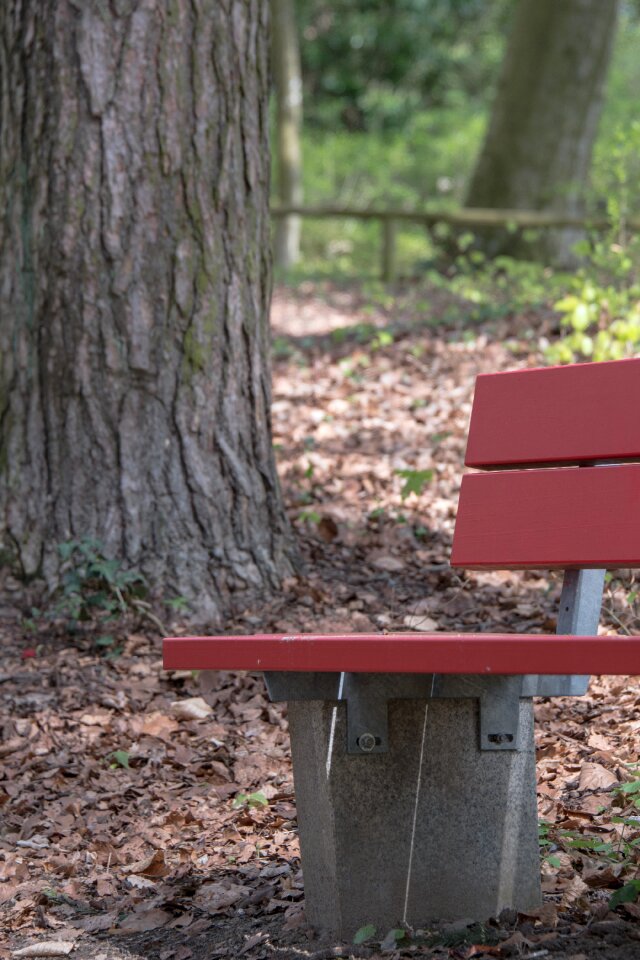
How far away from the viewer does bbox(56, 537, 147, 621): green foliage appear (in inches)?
160

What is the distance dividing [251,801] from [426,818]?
3.39 feet

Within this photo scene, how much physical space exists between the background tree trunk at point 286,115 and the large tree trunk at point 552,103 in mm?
6339

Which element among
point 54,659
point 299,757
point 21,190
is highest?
Result: point 21,190

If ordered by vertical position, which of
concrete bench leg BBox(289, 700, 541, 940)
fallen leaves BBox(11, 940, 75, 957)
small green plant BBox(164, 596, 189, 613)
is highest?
concrete bench leg BBox(289, 700, 541, 940)

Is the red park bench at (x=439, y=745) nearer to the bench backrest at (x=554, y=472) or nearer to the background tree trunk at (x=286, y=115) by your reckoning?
the bench backrest at (x=554, y=472)

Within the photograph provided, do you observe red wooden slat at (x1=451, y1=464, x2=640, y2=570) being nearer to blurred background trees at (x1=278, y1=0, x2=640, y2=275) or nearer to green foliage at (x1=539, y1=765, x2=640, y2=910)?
green foliage at (x1=539, y1=765, x2=640, y2=910)

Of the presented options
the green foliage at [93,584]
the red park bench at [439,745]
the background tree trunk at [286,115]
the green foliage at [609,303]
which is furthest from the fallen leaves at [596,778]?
the background tree trunk at [286,115]

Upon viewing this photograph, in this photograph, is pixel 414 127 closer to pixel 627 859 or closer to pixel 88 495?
A: pixel 88 495

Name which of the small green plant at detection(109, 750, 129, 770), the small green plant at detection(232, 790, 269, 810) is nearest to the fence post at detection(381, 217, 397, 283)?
the small green plant at detection(109, 750, 129, 770)

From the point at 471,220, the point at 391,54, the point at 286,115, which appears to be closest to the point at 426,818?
the point at 471,220

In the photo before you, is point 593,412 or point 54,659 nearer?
point 593,412

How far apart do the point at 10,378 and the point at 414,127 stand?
19247mm

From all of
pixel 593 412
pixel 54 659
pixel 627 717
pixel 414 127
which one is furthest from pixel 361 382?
pixel 414 127

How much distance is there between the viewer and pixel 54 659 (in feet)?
13.1
